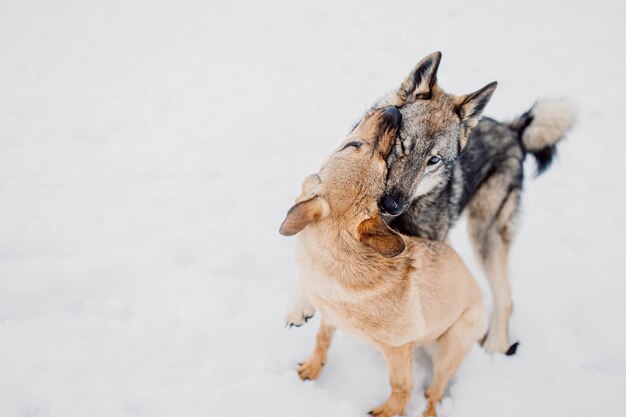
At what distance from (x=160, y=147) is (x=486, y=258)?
4520 millimetres

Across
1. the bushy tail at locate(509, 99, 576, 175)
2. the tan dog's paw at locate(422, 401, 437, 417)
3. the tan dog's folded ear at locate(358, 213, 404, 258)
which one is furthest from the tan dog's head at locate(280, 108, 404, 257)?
the bushy tail at locate(509, 99, 576, 175)

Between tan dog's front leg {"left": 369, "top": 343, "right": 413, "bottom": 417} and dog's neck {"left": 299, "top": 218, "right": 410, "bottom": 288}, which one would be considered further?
tan dog's front leg {"left": 369, "top": 343, "right": 413, "bottom": 417}

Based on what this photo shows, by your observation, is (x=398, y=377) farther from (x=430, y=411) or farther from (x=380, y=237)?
(x=380, y=237)

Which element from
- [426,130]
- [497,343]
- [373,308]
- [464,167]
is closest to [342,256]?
[373,308]

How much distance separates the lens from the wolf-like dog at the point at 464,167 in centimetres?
302

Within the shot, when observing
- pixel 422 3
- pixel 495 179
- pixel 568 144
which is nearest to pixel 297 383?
pixel 495 179

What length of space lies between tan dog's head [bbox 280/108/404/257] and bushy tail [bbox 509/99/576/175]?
6.56ft

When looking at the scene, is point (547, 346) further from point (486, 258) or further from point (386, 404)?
point (386, 404)

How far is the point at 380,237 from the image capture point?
2482mm

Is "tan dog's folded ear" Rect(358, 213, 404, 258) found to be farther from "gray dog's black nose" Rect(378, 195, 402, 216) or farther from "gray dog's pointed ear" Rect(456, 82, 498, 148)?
"gray dog's pointed ear" Rect(456, 82, 498, 148)

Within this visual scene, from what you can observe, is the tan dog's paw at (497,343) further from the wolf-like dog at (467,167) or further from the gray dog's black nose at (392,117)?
the gray dog's black nose at (392,117)

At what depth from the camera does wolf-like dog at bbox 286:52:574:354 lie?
9.91 ft

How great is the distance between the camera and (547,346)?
12.5 feet

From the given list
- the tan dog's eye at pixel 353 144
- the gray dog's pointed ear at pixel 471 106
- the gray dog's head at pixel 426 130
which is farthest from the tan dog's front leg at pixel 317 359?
the gray dog's pointed ear at pixel 471 106
